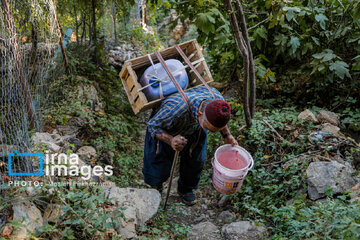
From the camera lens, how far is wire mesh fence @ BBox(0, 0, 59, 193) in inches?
118

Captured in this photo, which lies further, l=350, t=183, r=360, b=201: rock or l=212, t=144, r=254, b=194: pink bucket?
l=212, t=144, r=254, b=194: pink bucket

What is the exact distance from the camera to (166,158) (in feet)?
11.7

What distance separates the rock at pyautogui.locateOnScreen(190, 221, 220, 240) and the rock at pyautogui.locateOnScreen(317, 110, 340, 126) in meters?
2.25

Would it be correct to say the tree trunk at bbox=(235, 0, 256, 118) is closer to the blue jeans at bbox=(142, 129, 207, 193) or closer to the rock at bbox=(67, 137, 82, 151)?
the blue jeans at bbox=(142, 129, 207, 193)

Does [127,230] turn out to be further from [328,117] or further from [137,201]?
[328,117]

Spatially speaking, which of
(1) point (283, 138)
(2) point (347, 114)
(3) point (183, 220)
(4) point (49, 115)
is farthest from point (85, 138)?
(2) point (347, 114)

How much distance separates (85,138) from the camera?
455 cm

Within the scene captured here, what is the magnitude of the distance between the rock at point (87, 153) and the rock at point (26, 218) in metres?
1.57

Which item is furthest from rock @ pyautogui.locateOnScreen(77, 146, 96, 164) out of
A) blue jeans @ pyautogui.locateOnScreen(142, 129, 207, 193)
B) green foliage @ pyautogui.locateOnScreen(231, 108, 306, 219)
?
green foliage @ pyautogui.locateOnScreen(231, 108, 306, 219)

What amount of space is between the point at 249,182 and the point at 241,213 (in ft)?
1.35

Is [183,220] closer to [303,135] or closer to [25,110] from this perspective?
[303,135]

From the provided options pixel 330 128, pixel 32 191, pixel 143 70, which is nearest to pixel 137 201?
pixel 32 191

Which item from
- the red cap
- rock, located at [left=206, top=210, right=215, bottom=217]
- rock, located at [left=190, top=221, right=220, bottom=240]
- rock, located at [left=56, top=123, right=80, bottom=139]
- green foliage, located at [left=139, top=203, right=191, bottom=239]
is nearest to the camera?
the red cap

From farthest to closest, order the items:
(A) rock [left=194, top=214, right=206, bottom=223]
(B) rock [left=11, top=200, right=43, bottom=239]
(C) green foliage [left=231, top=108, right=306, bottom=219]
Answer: (A) rock [left=194, top=214, right=206, bottom=223]
(C) green foliage [left=231, top=108, right=306, bottom=219]
(B) rock [left=11, top=200, right=43, bottom=239]
